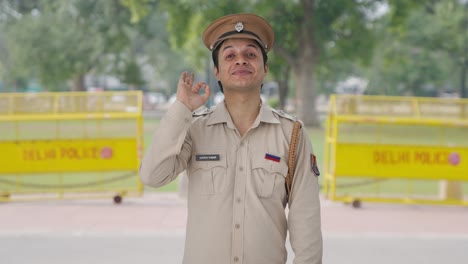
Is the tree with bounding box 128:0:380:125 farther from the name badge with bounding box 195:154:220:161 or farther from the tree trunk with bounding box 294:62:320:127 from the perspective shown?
the name badge with bounding box 195:154:220:161

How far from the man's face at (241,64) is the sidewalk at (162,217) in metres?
4.77

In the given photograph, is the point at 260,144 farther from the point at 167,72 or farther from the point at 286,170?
the point at 167,72

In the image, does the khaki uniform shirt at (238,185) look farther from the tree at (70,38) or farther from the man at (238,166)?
the tree at (70,38)

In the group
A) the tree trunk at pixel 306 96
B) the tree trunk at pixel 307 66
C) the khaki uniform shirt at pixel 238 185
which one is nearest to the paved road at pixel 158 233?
the khaki uniform shirt at pixel 238 185

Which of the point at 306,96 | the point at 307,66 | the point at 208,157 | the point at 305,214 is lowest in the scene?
the point at 305,214

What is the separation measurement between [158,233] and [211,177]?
4.62 meters

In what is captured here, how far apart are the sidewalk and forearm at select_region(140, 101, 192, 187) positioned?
4.73 m

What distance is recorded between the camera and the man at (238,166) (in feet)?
7.72

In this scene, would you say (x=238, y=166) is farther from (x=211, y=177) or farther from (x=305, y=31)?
(x=305, y=31)

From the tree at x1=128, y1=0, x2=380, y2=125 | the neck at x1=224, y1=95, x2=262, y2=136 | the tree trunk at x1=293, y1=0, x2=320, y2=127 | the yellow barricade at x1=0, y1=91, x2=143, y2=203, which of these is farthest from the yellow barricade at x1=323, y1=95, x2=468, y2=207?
the tree trunk at x1=293, y1=0, x2=320, y2=127

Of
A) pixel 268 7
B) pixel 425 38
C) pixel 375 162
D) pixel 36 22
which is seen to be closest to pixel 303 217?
pixel 375 162

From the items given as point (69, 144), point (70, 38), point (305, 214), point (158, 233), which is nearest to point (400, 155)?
point (158, 233)

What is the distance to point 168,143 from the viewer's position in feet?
7.55

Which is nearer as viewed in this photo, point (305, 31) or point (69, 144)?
point (69, 144)
